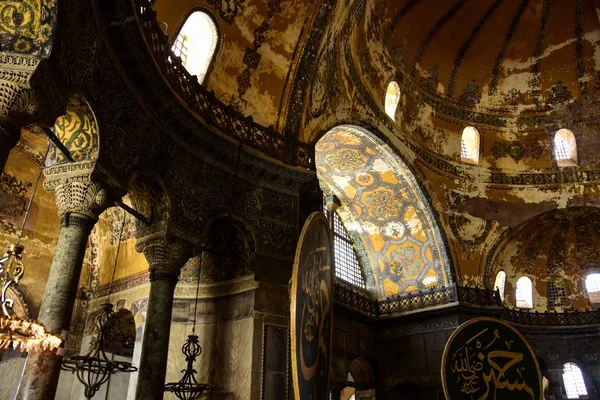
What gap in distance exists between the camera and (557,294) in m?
14.7

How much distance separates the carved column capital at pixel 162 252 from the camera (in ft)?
22.3

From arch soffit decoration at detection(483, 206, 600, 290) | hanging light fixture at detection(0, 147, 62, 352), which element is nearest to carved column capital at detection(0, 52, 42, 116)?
hanging light fixture at detection(0, 147, 62, 352)

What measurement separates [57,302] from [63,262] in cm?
41

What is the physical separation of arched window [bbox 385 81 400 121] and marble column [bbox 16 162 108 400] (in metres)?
8.26

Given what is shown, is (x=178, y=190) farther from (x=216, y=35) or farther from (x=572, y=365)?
(x=572, y=365)

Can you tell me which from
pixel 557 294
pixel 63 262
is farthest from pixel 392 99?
pixel 63 262

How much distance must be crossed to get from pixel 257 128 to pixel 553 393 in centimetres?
1062

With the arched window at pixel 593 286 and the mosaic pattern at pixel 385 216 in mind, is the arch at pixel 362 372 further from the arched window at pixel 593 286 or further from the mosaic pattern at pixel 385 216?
the arched window at pixel 593 286

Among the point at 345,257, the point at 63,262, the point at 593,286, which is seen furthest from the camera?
the point at 593,286

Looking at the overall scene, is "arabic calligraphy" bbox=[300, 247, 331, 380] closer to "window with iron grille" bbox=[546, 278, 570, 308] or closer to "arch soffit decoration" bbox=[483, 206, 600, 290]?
"arch soffit decoration" bbox=[483, 206, 600, 290]

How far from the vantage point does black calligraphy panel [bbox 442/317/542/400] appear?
32.1 ft

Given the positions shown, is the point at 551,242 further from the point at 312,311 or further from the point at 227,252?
the point at 312,311

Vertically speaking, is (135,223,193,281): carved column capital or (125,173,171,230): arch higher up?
(125,173,171,230): arch

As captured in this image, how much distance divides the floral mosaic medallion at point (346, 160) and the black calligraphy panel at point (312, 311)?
5.01 m
